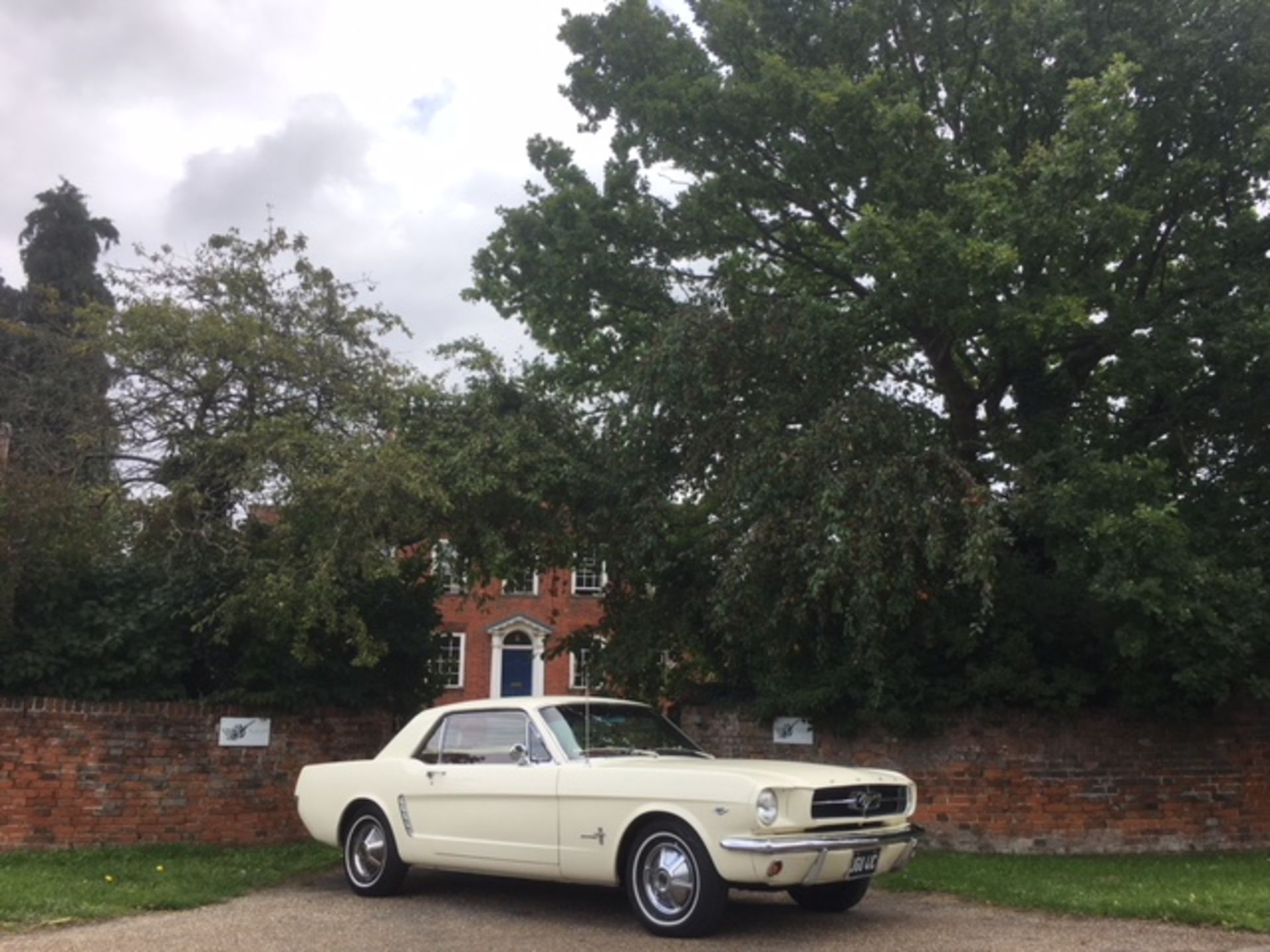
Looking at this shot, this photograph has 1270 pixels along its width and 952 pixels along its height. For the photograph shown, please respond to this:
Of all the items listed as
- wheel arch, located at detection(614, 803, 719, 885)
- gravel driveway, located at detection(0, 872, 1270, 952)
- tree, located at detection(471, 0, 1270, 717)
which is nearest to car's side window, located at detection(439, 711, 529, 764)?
gravel driveway, located at detection(0, 872, 1270, 952)

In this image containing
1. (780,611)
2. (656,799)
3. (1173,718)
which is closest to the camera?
(656,799)

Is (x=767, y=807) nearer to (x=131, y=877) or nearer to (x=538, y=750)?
(x=538, y=750)

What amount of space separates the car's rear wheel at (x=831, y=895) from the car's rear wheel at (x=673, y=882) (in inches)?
45.5

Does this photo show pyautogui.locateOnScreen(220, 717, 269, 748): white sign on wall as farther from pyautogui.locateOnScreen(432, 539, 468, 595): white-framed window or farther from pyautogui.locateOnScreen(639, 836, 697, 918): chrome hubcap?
pyautogui.locateOnScreen(639, 836, 697, 918): chrome hubcap

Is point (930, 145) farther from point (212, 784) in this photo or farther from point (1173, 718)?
point (212, 784)

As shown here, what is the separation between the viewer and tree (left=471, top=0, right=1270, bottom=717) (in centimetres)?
1169

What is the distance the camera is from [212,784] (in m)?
12.6

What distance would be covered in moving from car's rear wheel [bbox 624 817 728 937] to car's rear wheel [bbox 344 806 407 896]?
2394mm

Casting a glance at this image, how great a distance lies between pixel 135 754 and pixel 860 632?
7.28 m

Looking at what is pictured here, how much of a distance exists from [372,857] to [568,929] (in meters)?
2.31

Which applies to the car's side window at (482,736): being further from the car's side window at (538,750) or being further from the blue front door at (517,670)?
the blue front door at (517,670)

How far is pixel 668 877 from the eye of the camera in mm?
7816

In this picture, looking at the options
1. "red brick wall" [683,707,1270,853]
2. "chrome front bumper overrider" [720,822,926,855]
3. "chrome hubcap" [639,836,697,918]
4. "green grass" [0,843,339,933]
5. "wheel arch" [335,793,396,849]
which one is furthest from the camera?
"red brick wall" [683,707,1270,853]

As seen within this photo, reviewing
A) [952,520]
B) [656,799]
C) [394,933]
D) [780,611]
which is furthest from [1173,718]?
[394,933]
